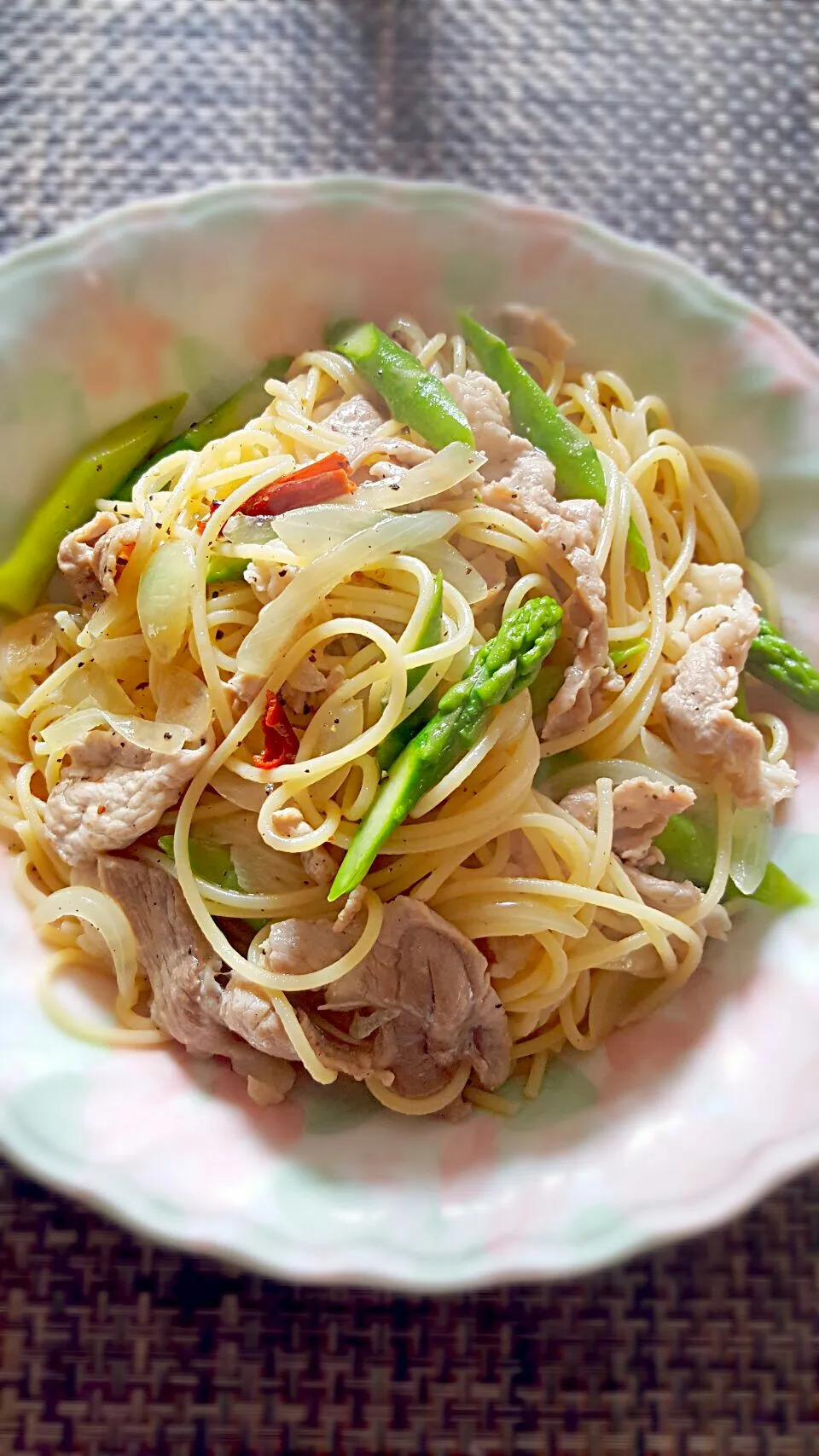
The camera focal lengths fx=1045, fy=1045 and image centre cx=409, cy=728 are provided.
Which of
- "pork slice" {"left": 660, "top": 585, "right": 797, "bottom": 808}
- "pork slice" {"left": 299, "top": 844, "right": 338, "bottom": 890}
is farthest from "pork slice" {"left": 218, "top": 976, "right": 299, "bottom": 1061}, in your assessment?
"pork slice" {"left": 660, "top": 585, "right": 797, "bottom": 808}

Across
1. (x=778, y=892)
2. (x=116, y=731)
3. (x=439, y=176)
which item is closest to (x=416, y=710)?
(x=116, y=731)

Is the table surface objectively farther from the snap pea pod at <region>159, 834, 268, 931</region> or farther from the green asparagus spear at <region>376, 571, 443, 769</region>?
the green asparagus spear at <region>376, 571, 443, 769</region>

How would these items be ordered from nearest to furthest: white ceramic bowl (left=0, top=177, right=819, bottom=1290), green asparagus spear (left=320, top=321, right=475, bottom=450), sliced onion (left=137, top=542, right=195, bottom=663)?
white ceramic bowl (left=0, top=177, right=819, bottom=1290), sliced onion (left=137, top=542, right=195, bottom=663), green asparagus spear (left=320, top=321, right=475, bottom=450)

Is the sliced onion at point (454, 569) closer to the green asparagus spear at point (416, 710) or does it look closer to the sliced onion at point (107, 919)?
the green asparagus spear at point (416, 710)

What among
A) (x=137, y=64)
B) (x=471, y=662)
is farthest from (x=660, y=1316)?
(x=137, y=64)

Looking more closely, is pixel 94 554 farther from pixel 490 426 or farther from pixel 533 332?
pixel 533 332

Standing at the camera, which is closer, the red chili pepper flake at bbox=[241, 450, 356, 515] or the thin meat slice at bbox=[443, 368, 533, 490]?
the red chili pepper flake at bbox=[241, 450, 356, 515]

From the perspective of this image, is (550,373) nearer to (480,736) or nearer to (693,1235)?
(480,736)
